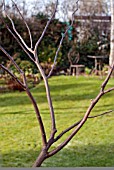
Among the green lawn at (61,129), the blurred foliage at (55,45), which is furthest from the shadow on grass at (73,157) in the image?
the blurred foliage at (55,45)

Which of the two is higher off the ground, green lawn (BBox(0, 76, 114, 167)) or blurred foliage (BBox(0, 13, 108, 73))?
green lawn (BBox(0, 76, 114, 167))

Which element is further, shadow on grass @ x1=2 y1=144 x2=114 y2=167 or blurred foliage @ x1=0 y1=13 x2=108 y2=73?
blurred foliage @ x1=0 y1=13 x2=108 y2=73

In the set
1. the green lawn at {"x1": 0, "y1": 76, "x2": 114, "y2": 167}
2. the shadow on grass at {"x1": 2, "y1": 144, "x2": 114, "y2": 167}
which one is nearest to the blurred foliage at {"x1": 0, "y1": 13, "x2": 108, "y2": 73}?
the green lawn at {"x1": 0, "y1": 76, "x2": 114, "y2": 167}

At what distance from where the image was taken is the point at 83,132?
7.30 ft

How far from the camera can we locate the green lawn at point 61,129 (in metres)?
1.68

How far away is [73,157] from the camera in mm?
1731

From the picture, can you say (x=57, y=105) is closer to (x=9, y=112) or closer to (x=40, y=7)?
(x=9, y=112)

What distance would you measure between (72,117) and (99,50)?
340 centimetres

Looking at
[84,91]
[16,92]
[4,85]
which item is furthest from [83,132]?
[4,85]

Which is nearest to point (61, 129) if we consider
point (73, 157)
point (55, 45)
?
point (73, 157)

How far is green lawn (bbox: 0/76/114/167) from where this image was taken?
5.52 ft

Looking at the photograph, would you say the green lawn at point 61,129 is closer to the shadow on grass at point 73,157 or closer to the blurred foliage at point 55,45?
the shadow on grass at point 73,157

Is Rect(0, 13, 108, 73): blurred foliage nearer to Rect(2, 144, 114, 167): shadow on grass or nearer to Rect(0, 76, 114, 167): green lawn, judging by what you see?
Rect(0, 76, 114, 167): green lawn

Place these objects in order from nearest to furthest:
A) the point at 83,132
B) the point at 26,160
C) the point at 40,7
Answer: the point at 26,160 < the point at 83,132 < the point at 40,7
